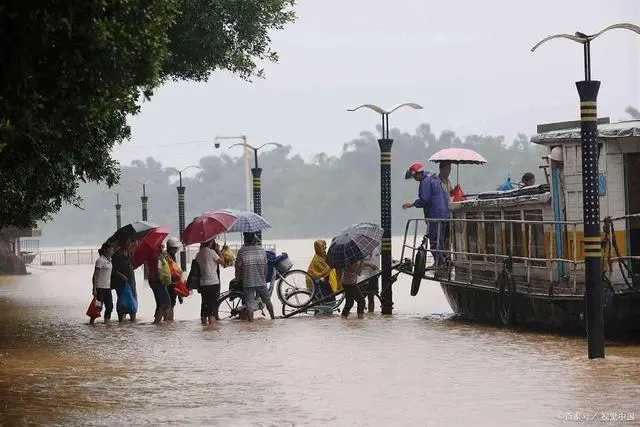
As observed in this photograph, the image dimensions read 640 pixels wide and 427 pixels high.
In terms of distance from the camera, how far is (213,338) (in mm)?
22984

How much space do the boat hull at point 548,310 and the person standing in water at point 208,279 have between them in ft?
14.2

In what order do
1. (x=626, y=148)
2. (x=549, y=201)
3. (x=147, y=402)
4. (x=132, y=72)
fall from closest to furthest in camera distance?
(x=147, y=402)
(x=132, y=72)
(x=626, y=148)
(x=549, y=201)

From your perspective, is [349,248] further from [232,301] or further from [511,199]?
[511,199]

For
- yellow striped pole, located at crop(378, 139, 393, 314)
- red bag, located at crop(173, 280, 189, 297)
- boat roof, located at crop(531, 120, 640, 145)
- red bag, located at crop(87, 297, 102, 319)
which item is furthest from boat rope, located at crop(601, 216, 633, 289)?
red bag, located at crop(87, 297, 102, 319)

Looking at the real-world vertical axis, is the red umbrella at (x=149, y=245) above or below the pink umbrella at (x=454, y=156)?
below

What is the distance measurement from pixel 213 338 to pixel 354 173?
169929mm

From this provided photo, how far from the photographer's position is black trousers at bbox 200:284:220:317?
2599 cm

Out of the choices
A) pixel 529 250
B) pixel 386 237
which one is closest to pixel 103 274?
pixel 386 237

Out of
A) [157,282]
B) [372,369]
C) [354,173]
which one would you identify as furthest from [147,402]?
[354,173]

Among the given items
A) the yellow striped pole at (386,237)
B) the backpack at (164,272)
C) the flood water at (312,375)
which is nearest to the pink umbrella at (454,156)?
the yellow striped pole at (386,237)

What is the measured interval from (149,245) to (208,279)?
1839 millimetres

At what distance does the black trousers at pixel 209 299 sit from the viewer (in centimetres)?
2599

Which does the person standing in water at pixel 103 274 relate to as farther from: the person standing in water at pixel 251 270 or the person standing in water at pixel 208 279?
the person standing in water at pixel 251 270

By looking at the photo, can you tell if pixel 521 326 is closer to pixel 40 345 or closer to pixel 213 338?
pixel 213 338
